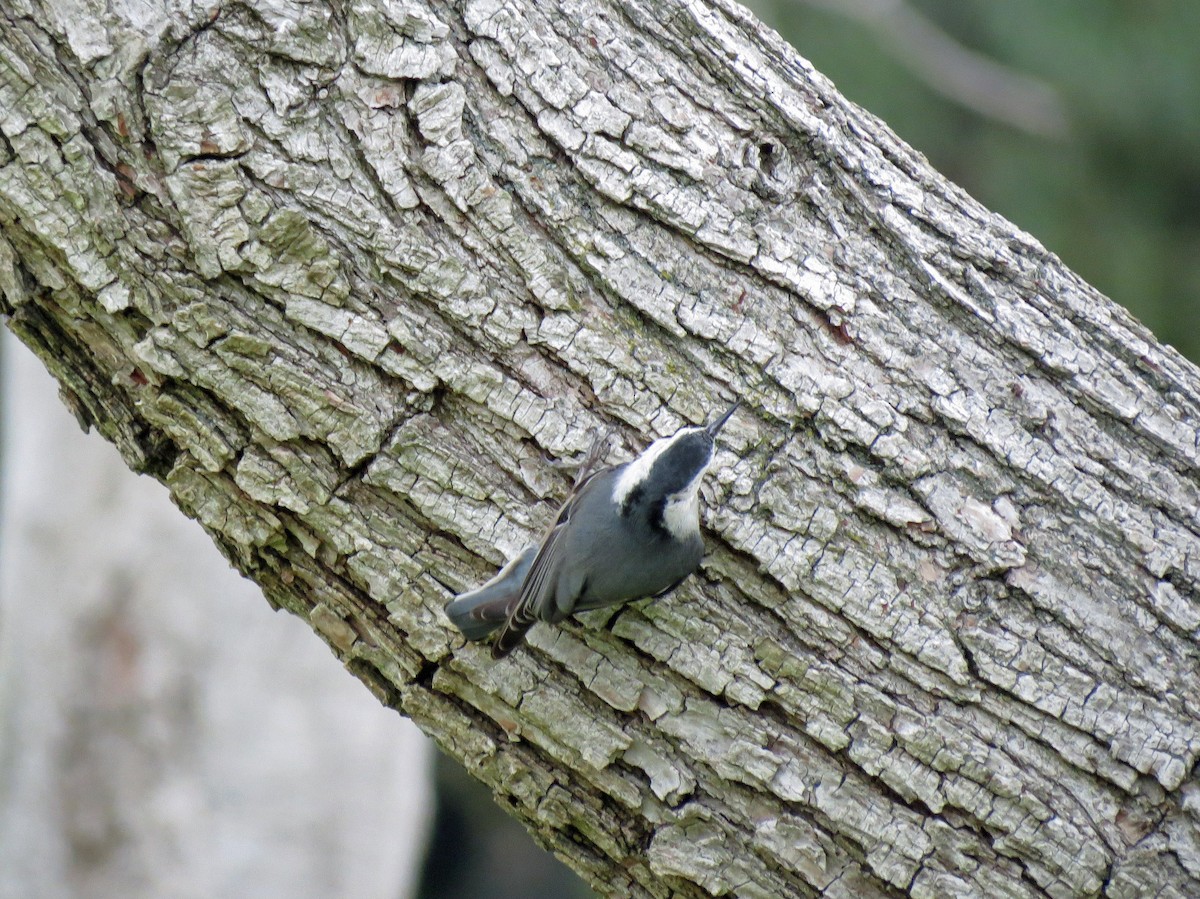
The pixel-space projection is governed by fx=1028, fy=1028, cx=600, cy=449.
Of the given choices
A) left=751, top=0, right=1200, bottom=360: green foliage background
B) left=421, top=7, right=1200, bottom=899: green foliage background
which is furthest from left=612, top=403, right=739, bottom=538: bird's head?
left=751, top=0, right=1200, bottom=360: green foliage background

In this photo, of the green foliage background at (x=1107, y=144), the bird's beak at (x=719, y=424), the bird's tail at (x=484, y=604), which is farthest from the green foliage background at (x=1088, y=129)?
the bird's tail at (x=484, y=604)

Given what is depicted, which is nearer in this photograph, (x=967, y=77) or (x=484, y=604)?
(x=484, y=604)

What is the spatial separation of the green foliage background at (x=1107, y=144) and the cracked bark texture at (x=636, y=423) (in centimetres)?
379

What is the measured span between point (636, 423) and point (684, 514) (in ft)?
0.63

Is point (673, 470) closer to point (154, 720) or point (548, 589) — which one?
point (548, 589)

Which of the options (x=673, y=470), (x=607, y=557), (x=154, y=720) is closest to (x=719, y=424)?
(x=673, y=470)

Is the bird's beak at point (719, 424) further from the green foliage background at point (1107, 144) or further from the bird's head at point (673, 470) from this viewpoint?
the green foliage background at point (1107, 144)

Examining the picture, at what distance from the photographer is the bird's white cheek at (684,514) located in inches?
74.0

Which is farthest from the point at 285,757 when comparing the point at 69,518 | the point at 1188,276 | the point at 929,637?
the point at 1188,276

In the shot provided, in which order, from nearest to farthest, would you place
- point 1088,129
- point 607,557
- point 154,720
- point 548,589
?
point 548,589 < point 607,557 < point 154,720 < point 1088,129

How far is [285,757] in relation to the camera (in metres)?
4.46

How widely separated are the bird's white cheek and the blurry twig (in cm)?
432

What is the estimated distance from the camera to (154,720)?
13.7 ft

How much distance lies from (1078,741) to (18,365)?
481 cm
